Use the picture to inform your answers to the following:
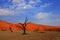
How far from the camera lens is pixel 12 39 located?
1295cm

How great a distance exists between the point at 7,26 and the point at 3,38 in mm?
8729

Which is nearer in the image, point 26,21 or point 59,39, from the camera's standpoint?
point 59,39

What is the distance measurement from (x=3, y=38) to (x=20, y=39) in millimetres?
1496

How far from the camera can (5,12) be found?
14.7 metres

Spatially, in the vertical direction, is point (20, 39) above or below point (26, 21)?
below

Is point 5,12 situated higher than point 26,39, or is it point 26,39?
point 5,12

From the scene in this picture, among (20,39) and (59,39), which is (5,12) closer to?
(20,39)

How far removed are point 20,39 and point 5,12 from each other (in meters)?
3.11

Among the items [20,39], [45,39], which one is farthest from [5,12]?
[45,39]

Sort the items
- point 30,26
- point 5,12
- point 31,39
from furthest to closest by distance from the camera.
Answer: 1. point 30,26
2. point 5,12
3. point 31,39

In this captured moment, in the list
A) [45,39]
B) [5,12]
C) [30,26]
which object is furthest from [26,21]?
[30,26]

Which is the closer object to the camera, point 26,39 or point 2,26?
point 26,39

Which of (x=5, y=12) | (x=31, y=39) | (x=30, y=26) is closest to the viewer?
(x=31, y=39)

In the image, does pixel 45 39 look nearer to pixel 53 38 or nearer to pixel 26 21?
pixel 53 38
